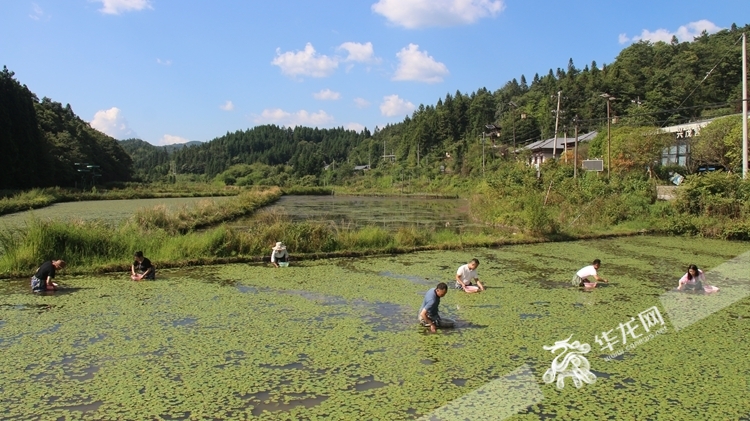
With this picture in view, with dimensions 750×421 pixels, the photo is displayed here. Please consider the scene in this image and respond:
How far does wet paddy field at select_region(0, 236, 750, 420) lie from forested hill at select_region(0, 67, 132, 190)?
32.4 m

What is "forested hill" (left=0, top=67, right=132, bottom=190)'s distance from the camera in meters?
34.9

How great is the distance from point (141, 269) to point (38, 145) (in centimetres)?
3714

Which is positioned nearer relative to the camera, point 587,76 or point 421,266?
point 421,266

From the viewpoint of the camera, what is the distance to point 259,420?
4043 millimetres

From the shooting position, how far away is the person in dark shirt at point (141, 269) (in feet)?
30.4

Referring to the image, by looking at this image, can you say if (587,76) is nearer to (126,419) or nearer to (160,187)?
(160,187)

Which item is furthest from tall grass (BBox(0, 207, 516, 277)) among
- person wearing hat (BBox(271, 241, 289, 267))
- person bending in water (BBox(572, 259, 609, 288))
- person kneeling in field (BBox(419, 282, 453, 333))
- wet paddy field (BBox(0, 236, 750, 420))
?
person kneeling in field (BBox(419, 282, 453, 333))

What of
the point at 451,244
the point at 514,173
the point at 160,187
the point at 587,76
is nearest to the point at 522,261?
the point at 451,244

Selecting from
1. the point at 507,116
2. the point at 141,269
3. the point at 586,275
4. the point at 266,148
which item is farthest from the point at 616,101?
the point at 266,148

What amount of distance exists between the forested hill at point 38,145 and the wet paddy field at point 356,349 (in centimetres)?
3243

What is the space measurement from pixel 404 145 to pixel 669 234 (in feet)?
199

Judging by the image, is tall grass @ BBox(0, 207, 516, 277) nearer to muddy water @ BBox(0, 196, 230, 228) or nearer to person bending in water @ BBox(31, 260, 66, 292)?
person bending in water @ BBox(31, 260, 66, 292)

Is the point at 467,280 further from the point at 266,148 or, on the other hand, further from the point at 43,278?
A: the point at 266,148

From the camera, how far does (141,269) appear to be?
31.0 ft
